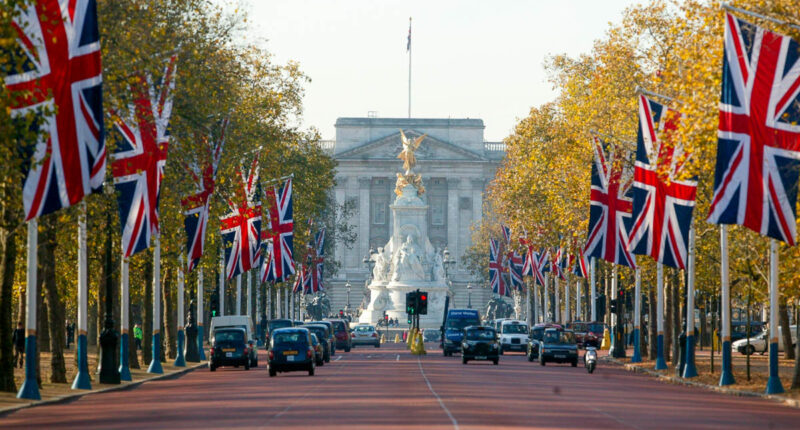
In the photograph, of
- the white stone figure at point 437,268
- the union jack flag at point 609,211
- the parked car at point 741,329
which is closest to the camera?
the union jack flag at point 609,211

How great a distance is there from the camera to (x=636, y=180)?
4441 centimetres

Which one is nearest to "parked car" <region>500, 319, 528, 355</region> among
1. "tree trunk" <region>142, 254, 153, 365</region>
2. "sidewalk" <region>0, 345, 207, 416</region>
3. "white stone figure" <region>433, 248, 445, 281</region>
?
"sidewalk" <region>0, 345, 207, 416</region>

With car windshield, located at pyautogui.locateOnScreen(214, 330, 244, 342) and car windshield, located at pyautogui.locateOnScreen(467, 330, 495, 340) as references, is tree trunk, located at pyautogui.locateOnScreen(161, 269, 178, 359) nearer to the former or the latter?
car windshield, located at pyautogui.locateOnScreen(214, 330, 244, 342)

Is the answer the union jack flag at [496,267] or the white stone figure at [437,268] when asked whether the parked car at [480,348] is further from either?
the white stone figure at [437,268]

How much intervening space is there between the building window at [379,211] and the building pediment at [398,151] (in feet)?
22.0

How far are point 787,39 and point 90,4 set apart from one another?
47.4ft

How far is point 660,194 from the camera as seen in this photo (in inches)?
1697

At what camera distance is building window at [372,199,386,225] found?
194m

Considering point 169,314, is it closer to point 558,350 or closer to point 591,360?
point 558,350

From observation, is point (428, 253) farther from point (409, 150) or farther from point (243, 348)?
point (243, 348)

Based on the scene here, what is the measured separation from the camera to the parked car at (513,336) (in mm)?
77812

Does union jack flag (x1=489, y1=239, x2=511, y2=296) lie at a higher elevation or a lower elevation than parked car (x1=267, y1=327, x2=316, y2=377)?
higher

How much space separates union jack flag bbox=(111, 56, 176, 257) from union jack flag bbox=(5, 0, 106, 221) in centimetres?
505

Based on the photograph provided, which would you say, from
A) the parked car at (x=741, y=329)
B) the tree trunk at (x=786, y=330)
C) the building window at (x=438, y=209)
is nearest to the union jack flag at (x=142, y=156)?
the tree trunk at (x=786, y=330)
